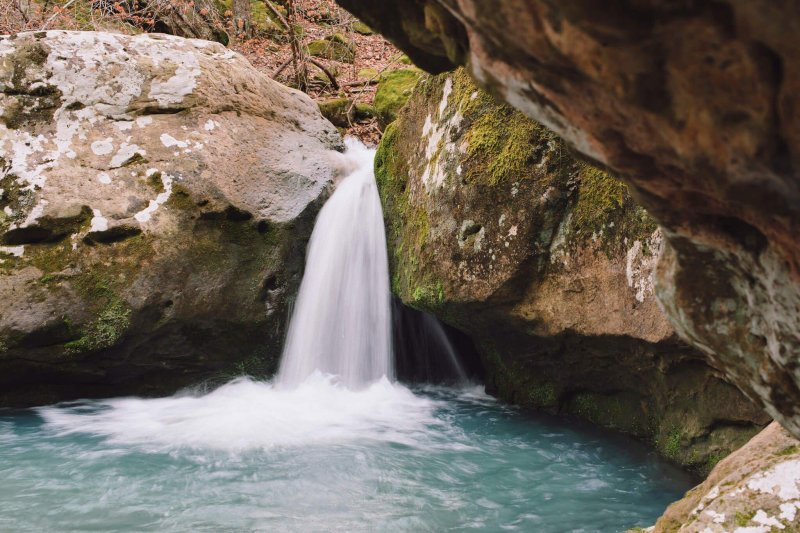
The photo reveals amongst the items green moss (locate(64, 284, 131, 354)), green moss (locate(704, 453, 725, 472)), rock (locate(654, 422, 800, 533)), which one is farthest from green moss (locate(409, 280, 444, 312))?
rock (locate(654, 422, 800, 533))

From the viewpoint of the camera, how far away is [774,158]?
1.22 metres

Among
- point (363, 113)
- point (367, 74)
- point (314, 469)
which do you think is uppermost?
point (367, 74)

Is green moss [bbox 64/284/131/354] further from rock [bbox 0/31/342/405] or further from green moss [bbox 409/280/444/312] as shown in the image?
green moss [bbox 409/280/444/312]

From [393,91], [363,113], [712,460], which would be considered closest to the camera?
[712,460]

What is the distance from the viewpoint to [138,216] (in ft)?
21.0

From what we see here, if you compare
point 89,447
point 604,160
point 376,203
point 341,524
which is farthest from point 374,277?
point 604,160

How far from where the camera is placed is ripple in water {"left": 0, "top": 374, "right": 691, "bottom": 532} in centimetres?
393

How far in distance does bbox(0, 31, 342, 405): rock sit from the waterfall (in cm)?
23

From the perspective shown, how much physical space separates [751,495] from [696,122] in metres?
1.92

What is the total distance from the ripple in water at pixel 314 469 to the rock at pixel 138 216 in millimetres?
591

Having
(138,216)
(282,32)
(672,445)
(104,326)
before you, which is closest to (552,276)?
(672,445)

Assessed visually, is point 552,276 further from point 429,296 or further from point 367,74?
point 367,74

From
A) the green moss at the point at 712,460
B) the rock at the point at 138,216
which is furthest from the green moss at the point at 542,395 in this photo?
the rock at the point at 138,216

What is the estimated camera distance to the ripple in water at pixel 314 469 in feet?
12.9
